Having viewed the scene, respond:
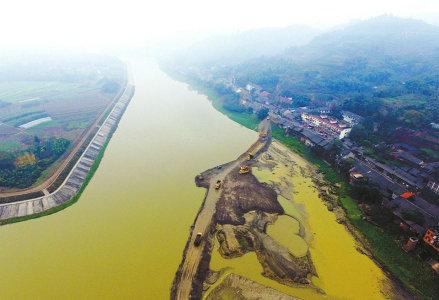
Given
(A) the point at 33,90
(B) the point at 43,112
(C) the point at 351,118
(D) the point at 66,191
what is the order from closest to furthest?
(D) the point at 66,191 → (C) the point at 351,118 → (B) the point at 43,112 → (A) the point at 33,90

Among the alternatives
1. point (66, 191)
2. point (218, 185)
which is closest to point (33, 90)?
point (66, 191)

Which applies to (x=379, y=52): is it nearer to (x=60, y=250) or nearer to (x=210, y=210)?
(x=210, y=210)

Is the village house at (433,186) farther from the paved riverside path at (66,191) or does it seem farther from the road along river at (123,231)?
the paved riverside path at (66,191)

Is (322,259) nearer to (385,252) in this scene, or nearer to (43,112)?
(385,252)

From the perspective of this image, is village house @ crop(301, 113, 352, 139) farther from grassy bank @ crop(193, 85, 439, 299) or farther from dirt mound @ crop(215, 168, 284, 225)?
dirt mound @ crop(215, 168, 284, 225)

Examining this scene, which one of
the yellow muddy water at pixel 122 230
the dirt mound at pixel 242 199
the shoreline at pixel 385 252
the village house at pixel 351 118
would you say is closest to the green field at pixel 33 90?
the yellow muddy water at pixel 122 230

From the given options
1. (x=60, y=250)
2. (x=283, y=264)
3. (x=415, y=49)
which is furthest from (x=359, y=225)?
(x=415, y=49)
